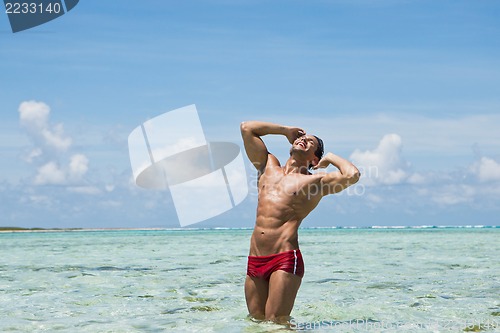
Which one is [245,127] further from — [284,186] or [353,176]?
[353,176]

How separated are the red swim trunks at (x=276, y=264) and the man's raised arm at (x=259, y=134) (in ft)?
4.00

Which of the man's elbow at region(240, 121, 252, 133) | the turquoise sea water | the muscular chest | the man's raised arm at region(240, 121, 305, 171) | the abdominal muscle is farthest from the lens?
the turquoise sea water

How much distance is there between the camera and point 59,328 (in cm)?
762

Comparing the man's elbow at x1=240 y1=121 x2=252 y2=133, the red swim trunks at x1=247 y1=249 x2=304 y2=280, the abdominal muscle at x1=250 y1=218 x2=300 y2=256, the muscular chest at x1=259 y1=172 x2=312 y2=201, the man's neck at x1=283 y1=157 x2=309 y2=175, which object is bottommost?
the red swim trunks at x1=247 y1=249 x2=304 y2=280

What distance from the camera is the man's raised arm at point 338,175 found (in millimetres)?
6578

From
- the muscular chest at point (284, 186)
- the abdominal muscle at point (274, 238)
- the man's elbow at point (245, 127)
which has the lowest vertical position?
the abdominal muscle at point (274, 238)

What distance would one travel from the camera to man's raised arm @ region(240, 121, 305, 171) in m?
7.05

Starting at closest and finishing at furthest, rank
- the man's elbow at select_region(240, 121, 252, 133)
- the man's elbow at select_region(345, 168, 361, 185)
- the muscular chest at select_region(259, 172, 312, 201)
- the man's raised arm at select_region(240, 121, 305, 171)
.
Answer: the man's elbow at select_region(345, 168, 361, 185)
the muscular chest at select_region(259, 172, 312, 201)
the man's raised arm at select_region(240, 121, 305, 171)
the man's elbow at select_region(240, 121, 252, 133)

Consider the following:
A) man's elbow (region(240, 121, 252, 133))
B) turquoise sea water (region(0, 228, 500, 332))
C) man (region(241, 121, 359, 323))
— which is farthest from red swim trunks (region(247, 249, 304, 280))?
man's elbow (region(240, 121, 252, 133))

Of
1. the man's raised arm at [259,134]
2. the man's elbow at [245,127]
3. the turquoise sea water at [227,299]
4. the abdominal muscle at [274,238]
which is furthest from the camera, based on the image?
the turquoise sea water at [227,299]

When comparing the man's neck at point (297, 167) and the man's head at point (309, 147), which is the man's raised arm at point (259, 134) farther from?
the man's neck at point (297, 167)

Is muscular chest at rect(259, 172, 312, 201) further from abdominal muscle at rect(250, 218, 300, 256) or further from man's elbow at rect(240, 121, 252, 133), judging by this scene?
man's elbow at rect(240, 121, 252, 133)

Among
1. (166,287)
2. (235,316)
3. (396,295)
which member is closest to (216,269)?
(166,287)

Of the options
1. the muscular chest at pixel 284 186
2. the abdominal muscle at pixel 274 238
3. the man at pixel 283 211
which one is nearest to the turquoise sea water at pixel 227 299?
the man at pixel 283 211
